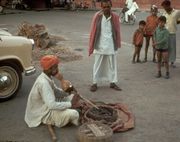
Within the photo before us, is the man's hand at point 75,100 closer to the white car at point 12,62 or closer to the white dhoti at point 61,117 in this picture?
the white dhoti at point 61,117

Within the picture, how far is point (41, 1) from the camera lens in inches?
1093

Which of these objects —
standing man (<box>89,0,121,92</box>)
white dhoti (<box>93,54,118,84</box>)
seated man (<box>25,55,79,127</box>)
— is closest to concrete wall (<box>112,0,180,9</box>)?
white dhoti (<box>93,54,118,84</box>)

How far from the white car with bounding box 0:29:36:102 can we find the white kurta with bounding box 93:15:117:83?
1368 millimetres

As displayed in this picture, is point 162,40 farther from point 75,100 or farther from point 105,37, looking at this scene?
point 75,100

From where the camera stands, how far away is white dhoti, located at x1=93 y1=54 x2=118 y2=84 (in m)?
8.38

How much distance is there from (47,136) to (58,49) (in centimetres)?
652

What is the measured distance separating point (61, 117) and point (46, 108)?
10.8 inches

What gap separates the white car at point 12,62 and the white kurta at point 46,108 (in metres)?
1.36

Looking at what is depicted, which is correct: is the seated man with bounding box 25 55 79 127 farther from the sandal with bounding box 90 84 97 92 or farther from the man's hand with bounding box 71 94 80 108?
the sandal with bounding box 90 84 97 92

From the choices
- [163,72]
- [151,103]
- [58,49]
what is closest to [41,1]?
[58,49]

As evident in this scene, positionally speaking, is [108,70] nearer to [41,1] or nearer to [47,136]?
[47,136]

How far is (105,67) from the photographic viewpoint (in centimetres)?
855

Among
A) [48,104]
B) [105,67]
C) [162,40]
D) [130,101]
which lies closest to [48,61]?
[48,104]

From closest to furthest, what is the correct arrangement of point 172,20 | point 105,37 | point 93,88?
point 105,37 < point 93,88 < point 172,20
